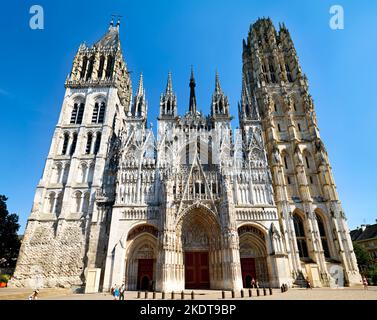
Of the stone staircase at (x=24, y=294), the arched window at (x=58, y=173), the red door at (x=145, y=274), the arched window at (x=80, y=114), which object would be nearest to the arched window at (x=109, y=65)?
the arched window at (x=80, y=114)

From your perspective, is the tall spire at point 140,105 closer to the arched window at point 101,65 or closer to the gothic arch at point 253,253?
the arched window at point 101,65

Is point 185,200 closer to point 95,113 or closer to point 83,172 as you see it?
point 83,172

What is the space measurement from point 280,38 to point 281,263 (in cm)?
3639

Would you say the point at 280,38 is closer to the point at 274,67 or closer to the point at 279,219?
the point at 274,67

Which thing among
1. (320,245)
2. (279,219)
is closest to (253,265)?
(279,219)

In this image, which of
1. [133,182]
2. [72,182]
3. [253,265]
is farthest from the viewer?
[72,182]

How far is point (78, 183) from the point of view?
1097 inches

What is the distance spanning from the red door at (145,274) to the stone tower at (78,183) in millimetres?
4028

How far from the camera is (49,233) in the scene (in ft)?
83.0

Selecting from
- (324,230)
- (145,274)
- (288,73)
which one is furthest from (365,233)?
(145,274)

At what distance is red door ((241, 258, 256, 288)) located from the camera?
23406 mm

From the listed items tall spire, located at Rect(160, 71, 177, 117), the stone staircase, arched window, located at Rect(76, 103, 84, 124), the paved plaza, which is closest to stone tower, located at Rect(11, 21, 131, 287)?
arched window, located at Rect(76, 103, 84, 124)

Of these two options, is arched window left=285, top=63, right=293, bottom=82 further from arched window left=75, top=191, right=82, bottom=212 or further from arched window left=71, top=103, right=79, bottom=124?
arched window left=75, top=191, right=82, bottom=212

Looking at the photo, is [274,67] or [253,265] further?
[274,67]
